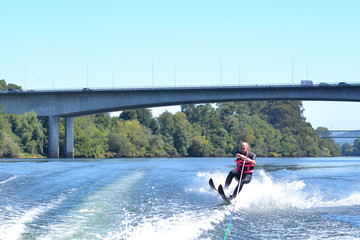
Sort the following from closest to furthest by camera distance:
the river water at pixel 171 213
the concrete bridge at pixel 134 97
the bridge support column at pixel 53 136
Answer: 1. the river water at pixel 171 213
2. the concrete bridge at pixel 134 97
3. the bridge support column at pixel 53 136

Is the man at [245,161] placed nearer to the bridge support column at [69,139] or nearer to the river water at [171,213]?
the river water at [171,213]

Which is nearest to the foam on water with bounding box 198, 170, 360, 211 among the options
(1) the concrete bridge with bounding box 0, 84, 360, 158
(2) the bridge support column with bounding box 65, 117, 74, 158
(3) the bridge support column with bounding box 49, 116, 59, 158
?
(1) the concrete bridge with bounding box 0, 84, 360, 158

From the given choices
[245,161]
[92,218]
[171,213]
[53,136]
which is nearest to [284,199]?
[245,161]

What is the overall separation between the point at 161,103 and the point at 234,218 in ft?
204

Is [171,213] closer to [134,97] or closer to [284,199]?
[284,199]

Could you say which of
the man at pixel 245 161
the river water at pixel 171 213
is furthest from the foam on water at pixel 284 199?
the man at pixel 245 161

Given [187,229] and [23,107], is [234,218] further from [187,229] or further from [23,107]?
[23,107]

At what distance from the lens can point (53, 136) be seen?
258ft

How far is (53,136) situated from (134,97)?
1327 centimetres

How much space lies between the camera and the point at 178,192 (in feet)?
72.9

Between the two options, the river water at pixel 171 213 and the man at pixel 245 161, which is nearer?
the river water at pixel 171 213

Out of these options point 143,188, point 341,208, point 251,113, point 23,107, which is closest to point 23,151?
point 23,107

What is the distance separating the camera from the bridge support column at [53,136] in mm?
78250

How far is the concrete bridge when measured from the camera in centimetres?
7394
